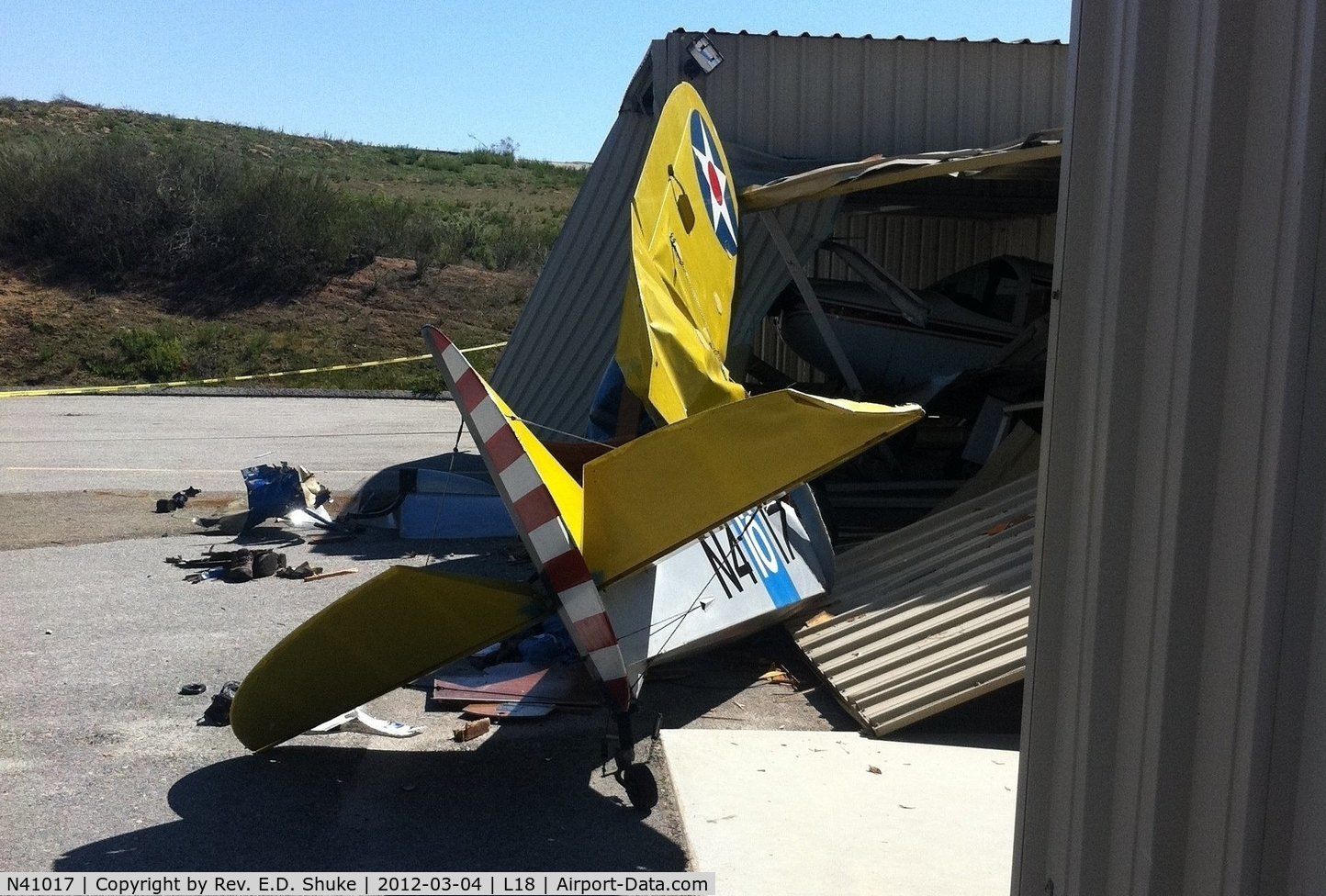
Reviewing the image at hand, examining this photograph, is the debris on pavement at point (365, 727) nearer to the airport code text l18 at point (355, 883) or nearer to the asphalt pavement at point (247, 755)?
the asphalt pavement at point (247, 755)

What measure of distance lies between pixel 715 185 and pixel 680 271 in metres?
1.87

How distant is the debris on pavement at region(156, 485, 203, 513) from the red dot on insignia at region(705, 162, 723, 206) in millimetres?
5925

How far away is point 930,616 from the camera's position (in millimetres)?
6199

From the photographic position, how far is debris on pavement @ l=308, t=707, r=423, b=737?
5172 mm

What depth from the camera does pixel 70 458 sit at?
1350 cm

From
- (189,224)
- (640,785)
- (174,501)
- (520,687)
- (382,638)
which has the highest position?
(189,224)

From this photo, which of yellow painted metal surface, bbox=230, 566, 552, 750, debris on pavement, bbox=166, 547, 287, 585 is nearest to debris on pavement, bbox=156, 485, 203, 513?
debris on pavement, bbox=166, 547, 287, 585

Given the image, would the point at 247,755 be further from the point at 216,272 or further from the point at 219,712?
the point at 216,272

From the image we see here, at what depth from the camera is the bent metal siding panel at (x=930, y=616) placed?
5379mm

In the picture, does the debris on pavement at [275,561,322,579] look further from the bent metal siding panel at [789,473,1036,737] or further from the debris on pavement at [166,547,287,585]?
the bent metal siding panel at [789,473,1036,737]

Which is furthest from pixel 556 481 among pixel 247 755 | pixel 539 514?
pixel 247 755

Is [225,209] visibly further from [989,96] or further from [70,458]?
[989,96]

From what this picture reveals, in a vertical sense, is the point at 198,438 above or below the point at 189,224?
below

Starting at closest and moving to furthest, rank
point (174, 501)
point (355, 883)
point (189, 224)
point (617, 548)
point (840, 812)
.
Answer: point (355, 883), point (617, 548), point (840, 812), point (174, 501), point (189, 224)
